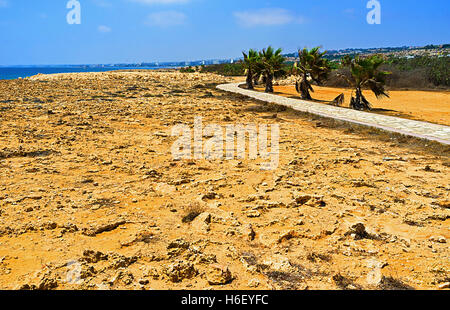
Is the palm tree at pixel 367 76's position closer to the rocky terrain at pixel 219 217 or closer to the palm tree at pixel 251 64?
the rocky terrain at pixel 219 217

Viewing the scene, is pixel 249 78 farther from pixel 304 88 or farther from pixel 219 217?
pixel 219 217

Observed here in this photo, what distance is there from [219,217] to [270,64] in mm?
20673

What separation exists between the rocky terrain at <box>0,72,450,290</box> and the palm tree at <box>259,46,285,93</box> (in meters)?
15.6

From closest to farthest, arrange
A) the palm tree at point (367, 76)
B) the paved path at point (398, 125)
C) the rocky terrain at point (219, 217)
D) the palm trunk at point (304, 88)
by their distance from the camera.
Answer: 1. the rocky terrain at point (219, 217)
2. the paved path at point (398, 125)
3. the palm tree at point (367, 76)
4. the palm trunk at point (304, 88)

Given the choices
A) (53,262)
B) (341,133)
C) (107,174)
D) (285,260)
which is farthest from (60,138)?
(341,133)

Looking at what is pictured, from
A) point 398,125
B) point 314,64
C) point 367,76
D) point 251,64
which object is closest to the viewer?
point 398,125

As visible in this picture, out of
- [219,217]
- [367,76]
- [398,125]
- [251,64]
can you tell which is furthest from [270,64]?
[219,217]

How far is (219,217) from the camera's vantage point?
430cm

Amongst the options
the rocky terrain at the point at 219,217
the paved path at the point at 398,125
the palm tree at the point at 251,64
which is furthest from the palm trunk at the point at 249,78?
the rocky terrain at the point at 219,217

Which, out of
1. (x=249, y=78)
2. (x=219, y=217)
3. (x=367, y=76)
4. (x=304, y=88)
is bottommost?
(x=219, y=217)

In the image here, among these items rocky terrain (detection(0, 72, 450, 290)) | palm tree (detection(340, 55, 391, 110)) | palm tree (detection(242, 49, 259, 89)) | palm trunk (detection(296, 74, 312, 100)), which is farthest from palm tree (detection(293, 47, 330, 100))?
rocky terrain (detection(0, 72, 450, 290))

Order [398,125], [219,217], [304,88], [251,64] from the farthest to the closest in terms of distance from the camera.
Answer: [251,64]
[304,88]
[398,125]
[219,217]

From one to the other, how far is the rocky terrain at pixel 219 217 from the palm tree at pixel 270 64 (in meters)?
15.6

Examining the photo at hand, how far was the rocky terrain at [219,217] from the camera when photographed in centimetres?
301
